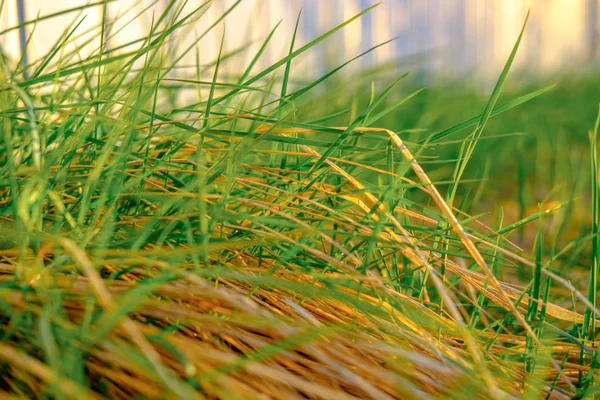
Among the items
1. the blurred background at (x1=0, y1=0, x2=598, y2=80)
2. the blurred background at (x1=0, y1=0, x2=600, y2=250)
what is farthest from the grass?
the blurred background at (x1=0, y1=0, x2=598, y2=80)

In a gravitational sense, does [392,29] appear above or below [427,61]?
above

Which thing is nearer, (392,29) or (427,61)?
(427,61)

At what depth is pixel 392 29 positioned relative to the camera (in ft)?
13.0

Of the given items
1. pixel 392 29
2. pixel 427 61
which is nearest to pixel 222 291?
pixel 427 61

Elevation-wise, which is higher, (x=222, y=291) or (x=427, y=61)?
(x=427, y=61)

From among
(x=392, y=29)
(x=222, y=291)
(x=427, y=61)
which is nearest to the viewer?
(x=222, y=291)

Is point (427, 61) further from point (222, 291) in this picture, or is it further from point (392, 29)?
point (392, 29)

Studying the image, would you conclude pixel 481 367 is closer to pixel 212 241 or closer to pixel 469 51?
pixel 212 241

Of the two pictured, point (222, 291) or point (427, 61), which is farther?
point (427, 61)

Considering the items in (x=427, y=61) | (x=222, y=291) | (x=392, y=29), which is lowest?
(x=222, y=291)

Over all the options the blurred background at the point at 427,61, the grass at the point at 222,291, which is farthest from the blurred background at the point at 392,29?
the grass at the point at 222,291

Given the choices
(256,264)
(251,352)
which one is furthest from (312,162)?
(251,352)

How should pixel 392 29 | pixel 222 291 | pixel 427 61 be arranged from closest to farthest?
pixel 222 291 < pixel 427 61 < pixel 392 29

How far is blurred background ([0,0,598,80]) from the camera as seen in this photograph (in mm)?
1568
